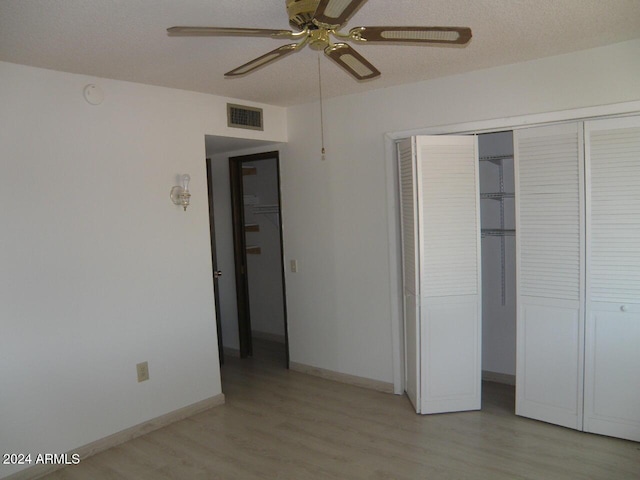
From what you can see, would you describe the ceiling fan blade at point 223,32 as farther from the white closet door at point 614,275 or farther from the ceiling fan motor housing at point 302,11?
the white closet door at point 614,275

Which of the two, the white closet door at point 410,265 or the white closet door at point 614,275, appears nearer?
the white closet door at point 614,275

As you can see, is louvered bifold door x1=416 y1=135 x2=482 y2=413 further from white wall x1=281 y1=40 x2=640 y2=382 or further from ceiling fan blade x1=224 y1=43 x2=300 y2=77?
ceiling fan blade x1=224 y1=43 x2=300 y2=77

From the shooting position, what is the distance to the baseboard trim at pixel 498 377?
4038mm

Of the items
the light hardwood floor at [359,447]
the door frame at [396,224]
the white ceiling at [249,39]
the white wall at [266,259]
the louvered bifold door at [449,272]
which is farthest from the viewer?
the white wall at [266,259]

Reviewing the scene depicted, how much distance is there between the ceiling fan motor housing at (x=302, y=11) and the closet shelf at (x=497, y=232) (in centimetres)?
277

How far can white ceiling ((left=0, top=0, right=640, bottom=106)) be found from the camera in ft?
7.17

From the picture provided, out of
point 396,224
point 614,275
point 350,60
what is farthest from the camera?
point 396,224

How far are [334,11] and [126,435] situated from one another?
2995 millimetres

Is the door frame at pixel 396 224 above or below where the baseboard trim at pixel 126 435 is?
above

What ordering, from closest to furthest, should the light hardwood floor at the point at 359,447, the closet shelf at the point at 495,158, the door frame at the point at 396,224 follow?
the light hardwood floor at the point at 359,447 < the door frame at the point at 396,224 < the closet shelf at the point at 495,158

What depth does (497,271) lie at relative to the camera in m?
4.10

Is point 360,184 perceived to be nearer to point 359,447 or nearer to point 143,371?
point 359,447

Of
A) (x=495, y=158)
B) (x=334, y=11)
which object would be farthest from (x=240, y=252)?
(x=334, y=11)

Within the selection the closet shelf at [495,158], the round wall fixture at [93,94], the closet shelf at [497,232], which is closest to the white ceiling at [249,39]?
the round wall fixture at [93,94]
